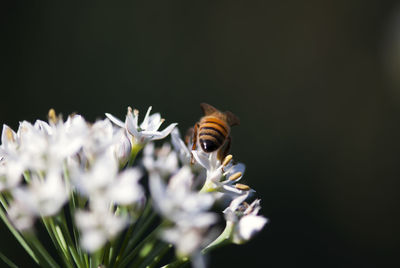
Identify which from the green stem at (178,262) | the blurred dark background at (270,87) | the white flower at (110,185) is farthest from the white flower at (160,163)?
the blurred dark background at (270,87)

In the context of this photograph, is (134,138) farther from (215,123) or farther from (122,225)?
(122,225)

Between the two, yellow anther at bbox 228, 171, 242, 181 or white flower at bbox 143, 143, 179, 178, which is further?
yellow anther at bbox 228, 171, 242, 181

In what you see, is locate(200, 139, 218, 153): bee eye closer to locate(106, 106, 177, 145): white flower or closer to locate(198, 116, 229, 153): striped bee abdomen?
locate(198, 116, 229, 153): striped bee abdomen

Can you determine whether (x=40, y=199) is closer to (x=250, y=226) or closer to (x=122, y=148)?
(x=122, y=148)

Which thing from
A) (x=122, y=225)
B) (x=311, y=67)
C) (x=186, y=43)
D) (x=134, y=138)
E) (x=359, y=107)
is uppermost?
(x=186, y=43)

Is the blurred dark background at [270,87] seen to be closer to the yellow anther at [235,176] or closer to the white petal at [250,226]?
the yellow anther at [235,176]

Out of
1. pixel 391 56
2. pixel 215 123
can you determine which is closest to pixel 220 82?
pixel 391 56

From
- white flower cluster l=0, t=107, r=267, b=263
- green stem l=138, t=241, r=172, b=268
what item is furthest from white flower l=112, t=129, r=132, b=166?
green stem l=138, t=241, r=172, b=268
